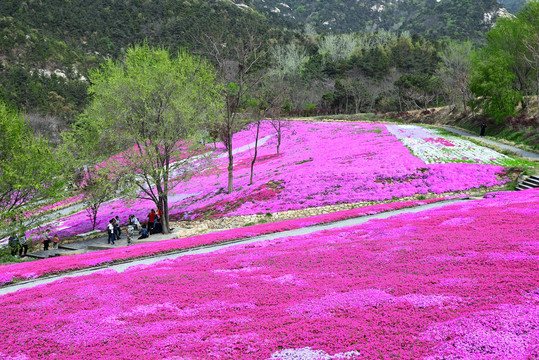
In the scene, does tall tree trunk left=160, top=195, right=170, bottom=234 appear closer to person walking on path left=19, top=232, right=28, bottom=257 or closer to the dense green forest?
person walking on path left=19, top=232, right=28, bottom=257

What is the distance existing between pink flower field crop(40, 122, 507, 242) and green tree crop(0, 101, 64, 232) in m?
5.14

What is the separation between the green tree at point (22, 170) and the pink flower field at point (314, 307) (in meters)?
13.4

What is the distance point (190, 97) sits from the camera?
2858 centimetres

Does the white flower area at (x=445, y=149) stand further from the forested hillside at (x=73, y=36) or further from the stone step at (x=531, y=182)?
the forested hillside at (x=73, y=36)

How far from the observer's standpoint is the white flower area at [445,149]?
32.0m

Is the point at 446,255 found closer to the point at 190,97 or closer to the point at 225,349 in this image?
the point at 225,349

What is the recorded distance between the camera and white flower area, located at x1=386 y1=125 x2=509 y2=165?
105 ft

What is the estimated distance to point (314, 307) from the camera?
6.98 metres

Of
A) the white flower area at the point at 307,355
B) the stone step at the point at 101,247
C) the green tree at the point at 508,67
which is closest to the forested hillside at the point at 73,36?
the green tree at the point at 508,67

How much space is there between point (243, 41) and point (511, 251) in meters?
31.6

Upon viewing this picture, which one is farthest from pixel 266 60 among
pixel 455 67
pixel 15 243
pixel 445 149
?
pixel 15 243

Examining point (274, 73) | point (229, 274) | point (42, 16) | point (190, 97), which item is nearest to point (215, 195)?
point (190, 97)

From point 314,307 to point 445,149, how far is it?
1388 inches

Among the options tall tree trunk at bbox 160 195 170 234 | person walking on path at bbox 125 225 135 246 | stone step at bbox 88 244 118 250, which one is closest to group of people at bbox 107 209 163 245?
person walking on path at bbox 125 225 135 246
